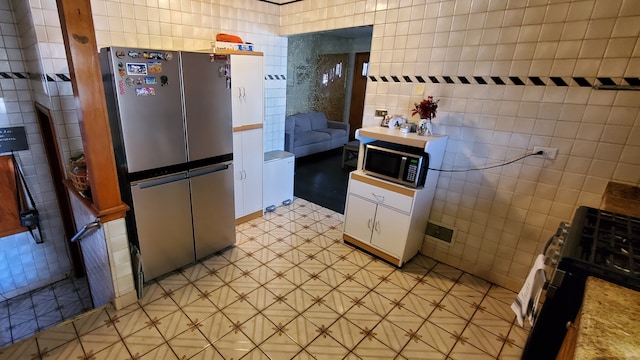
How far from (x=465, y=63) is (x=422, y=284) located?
189 centimetres

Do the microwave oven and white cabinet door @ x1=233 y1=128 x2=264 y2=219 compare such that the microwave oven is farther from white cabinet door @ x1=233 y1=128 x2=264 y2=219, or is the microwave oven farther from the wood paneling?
the wood paneling

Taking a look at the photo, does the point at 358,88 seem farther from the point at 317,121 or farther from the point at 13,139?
the point at 13,139

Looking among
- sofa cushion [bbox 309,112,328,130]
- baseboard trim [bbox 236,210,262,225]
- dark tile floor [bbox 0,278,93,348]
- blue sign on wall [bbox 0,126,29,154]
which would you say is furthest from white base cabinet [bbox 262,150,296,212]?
sofa cushion [bbox 309,112,328,130]

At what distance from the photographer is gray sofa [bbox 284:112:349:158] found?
5.54 metres

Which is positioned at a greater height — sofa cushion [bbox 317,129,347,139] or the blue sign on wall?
the blue sign on wall

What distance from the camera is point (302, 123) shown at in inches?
252

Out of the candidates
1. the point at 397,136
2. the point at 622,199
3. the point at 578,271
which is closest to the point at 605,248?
the point at 578,271

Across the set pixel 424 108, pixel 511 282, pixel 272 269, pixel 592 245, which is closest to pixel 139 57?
pixel 272 269

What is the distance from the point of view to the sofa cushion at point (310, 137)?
5875 millimetres

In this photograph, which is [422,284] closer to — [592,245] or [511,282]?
[511,282]

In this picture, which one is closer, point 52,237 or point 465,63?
point 465,63

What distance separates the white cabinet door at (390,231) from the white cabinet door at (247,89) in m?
1.63

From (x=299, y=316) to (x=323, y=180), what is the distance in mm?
3005

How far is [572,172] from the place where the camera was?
212 centimetres
